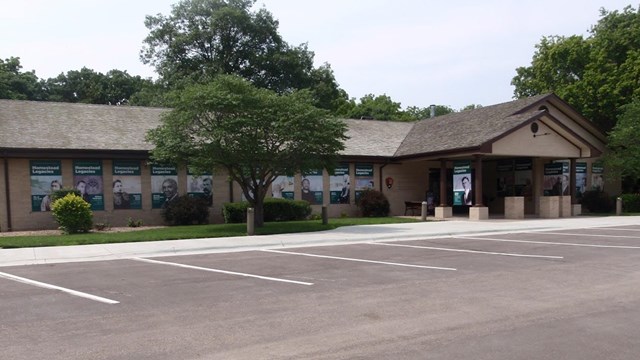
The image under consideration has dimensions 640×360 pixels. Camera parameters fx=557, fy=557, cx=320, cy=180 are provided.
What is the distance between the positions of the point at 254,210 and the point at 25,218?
363 inches

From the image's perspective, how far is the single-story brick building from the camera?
2245cm

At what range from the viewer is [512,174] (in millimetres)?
30797

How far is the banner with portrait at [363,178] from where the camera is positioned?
2905 cm

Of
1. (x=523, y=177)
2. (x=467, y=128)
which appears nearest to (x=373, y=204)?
(x=467, y=128)

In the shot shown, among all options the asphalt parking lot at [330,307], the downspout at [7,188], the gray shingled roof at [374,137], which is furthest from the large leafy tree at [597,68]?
the downspout at [7,188]

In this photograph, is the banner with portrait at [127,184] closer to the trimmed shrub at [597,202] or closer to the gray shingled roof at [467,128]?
the gray shingled roof at [467,128]

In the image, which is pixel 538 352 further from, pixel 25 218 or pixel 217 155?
pixel 25 218

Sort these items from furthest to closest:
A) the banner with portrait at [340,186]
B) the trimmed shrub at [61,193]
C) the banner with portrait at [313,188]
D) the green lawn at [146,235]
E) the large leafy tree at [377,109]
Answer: the large leafy tree at [377,109]
the banner with portrait at [340,186]
the banner with portrait at [313,188]
the trimmed shrub at [61,193]
the green lawn at [146,235]

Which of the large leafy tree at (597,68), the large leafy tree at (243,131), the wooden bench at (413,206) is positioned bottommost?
the wooden bench at (413,206)

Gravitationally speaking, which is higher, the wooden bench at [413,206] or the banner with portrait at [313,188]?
the banner with portrait at [313,188]

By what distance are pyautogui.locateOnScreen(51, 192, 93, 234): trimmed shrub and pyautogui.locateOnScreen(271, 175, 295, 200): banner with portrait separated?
358 inches

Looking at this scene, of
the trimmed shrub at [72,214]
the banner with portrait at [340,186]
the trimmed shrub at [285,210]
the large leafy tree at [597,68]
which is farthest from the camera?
the large leafy tree at [597,68]

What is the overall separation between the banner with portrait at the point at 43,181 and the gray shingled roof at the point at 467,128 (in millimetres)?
16457

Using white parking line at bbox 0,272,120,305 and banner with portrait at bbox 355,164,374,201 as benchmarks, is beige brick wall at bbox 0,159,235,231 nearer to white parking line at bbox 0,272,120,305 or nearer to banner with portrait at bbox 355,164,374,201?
banner with portrait at bbox 355,164,374,201
